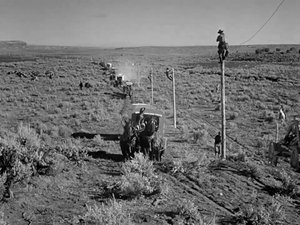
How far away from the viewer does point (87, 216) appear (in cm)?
867

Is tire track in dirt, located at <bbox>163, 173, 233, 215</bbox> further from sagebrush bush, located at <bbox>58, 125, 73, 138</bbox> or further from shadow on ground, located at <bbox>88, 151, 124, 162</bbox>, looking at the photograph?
sagebrush bush, located at <bbox>58, 125, 73, 138</bbox>

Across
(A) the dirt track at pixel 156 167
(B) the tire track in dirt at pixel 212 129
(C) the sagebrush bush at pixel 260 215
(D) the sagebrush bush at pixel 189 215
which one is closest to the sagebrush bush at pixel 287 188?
(A) the dirt track at pixel 156 167

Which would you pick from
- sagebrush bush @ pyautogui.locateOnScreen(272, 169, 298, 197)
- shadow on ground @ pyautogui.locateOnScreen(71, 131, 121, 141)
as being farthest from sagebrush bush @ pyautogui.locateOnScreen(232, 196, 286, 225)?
shadow on ground @ pyautogui.locateOnScreen(71, 131, 121, 141)

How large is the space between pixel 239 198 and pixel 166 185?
2301 millimetres

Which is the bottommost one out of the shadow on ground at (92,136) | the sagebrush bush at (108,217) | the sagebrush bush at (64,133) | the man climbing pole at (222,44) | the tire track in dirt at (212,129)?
the tire track in dirt at (212,129)

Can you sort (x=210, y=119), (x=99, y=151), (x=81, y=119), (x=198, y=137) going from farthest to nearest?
(x=210, y=119)
(x=81, y=119)
(x=198, y=137)
(x=99, y=151)

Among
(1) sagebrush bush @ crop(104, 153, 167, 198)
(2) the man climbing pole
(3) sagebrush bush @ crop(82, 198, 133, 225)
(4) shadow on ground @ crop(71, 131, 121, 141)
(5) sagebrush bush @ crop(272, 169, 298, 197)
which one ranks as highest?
(2) the man climbing pole

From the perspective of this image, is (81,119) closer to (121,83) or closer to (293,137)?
(293,137)

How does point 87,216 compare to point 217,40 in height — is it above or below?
below

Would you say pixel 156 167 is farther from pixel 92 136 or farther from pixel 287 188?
pixel 92 136

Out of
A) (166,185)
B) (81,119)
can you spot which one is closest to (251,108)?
(81,119)

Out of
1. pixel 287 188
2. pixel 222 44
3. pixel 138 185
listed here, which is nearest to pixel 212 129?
pixel 222 44

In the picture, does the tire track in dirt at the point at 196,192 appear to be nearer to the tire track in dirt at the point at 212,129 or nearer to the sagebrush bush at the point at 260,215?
the sagebrush bush at the point at 260,215

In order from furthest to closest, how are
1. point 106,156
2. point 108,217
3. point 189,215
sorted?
1. point 106,156
2. point 189,215
3. point 108,217
